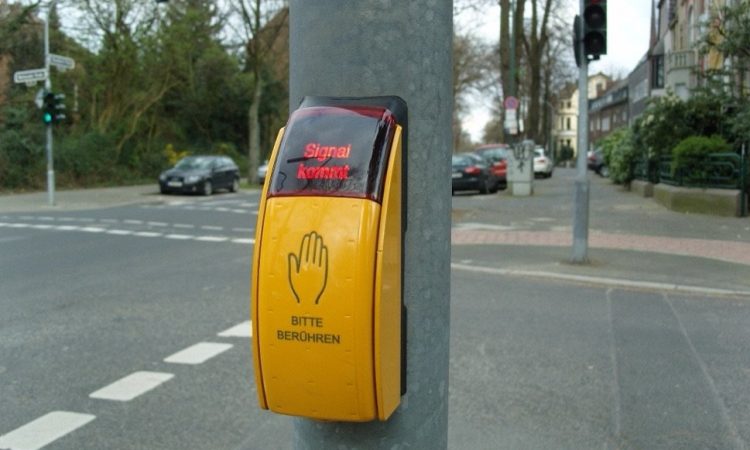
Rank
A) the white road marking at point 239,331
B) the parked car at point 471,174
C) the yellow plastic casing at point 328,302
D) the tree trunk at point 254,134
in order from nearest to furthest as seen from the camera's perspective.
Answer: the yellow plastic casing at point 328,302, the white road marking at point 239,331, the parked car at point 471,174, the tree trunk at point 254,134

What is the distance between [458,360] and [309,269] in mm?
4283

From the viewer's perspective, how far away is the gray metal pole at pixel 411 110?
166 cm

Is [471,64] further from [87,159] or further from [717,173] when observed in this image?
[717,173]

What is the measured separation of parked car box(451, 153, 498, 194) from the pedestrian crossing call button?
82.5 feet

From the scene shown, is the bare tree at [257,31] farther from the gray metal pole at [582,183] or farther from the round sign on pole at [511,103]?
the gray metal pole at [582,183]

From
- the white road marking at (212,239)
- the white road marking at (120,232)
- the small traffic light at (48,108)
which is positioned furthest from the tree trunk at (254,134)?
the white road marking at (212,239)

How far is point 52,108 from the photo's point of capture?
23266 mm

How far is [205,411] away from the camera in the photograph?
15.0 feet

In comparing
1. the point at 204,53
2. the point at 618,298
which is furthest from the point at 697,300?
the point at 204,53

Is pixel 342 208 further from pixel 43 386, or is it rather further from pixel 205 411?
pixel 43 386

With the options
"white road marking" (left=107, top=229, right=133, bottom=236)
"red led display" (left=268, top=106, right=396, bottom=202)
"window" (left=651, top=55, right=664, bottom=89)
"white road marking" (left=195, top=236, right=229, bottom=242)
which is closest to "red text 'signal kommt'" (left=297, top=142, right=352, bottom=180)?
"red led display" (left=268, top=106, right=396, bottom=202)

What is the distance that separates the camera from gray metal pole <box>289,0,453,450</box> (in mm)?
1659

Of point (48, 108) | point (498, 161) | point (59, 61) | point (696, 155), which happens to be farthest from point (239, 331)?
point (498, 161)

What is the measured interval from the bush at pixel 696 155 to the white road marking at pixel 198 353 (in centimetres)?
1423
